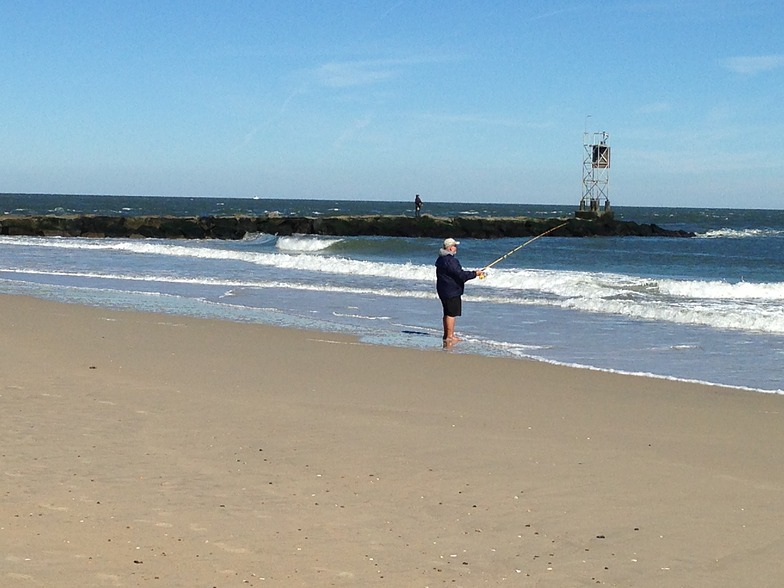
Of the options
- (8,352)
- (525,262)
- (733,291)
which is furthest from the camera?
(525,262)

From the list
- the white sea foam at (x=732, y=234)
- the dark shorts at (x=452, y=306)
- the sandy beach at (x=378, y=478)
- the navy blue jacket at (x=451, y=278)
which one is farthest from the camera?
the white sea foam at (x=732, y=234)

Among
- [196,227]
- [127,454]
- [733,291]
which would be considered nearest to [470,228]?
[196,227]

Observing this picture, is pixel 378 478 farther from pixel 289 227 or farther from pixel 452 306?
pixel 289 227

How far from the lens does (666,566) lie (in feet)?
13.4

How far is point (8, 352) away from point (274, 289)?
33.4 ft

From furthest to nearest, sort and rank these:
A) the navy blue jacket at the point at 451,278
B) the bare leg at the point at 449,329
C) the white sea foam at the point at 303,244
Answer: the white sea foam at the point at 303,244 → the navy blue jacket at the point at 451,278 → the bare leg at the point at 449,329

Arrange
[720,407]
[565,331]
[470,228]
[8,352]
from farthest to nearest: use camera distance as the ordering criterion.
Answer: [470,228]
[565,331]
[8,352]
[720,407]

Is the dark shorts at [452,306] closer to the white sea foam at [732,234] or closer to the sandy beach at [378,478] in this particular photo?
the sandy beach at [378,478]

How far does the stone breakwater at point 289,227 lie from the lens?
48344mm

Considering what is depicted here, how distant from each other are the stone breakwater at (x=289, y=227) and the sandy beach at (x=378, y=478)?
4130 centimetres

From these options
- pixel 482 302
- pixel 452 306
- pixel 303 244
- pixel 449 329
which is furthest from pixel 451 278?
pixel 303 244

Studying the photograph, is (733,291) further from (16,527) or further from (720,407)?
(16,527)

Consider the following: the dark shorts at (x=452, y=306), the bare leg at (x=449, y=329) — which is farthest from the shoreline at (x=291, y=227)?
the bare leg at (x=449, y=329)

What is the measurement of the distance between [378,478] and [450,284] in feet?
23.2
